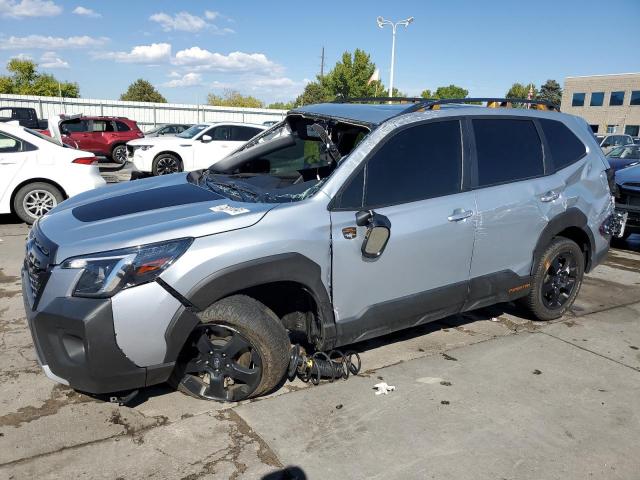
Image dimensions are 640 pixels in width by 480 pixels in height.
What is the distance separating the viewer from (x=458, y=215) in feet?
11.8

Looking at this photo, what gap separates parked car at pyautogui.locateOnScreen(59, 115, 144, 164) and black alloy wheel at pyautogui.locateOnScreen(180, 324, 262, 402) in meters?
17.5

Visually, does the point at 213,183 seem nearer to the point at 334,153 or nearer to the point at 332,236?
the point at 334,153

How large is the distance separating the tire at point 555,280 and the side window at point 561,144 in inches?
25.9

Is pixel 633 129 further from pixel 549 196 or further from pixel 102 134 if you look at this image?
pixel 549 196

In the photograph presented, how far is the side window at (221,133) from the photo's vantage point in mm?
14000

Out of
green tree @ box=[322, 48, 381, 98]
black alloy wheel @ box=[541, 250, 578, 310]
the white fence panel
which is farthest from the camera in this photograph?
green tree @ box=[322, 48, 381, 98]

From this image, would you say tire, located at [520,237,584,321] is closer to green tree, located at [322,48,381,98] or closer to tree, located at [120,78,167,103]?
green tree, located at [322,48,381,98]

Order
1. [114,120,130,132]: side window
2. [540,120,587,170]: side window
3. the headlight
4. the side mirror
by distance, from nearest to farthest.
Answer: the headlight → the side mirror → [540,120,587,170]: side window → [114,120,130,132]: side window

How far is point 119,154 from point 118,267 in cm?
1824

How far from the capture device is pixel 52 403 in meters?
3.15

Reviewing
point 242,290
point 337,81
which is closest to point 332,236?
point 242,290

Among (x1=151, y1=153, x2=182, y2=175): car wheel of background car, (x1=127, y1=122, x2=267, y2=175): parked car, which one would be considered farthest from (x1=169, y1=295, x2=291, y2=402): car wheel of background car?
(x1=151, y1=153, x2=182, y2=175): car wheel of background car

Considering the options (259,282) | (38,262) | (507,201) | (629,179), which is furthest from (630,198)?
(38,262)

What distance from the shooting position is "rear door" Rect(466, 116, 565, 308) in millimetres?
3793
